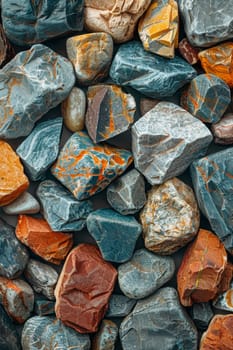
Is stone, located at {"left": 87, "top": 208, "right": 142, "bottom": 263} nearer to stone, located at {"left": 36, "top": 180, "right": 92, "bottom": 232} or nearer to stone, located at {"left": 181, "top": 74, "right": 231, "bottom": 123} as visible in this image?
stone, located at {"left": 36, "top": 180, "right": 92, "bottom": 232}

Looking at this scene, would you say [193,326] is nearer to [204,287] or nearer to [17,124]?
[204,287]

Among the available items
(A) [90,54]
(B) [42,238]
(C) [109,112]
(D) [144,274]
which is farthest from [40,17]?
(D) [144,274]

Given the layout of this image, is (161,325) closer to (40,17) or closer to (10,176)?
(10,176)

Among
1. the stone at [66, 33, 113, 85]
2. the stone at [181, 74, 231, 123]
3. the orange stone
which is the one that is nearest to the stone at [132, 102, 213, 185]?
the stone at [181, 74, 231, 123]

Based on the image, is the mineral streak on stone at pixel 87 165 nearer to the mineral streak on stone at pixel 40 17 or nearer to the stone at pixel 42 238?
the stone at pixel 42 238

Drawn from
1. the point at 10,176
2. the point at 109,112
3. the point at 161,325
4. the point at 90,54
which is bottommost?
the point at 161,325
